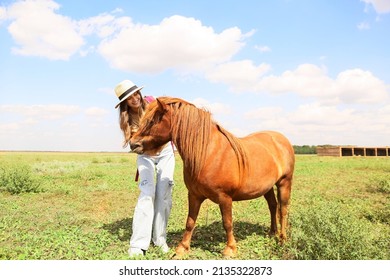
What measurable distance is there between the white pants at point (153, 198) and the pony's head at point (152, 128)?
69cm

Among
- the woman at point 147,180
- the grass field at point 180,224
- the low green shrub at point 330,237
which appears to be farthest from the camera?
the woman at point 147,180

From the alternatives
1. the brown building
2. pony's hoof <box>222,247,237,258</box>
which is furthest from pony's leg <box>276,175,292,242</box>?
the brown building

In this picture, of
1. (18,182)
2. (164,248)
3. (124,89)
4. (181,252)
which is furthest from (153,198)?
(18,182)

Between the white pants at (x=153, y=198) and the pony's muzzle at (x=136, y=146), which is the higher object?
the pony's muzzle at (x=136, y=146)

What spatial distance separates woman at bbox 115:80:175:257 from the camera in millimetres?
4711

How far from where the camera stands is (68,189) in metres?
11.3

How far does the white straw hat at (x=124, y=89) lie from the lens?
480 cm

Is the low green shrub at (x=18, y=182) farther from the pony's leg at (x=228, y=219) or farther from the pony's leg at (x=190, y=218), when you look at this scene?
the pony's leg at (x=228, y=219)

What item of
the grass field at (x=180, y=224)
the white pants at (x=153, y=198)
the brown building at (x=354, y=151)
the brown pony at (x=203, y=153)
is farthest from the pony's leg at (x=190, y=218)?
the brown building at (x=354, y=151)

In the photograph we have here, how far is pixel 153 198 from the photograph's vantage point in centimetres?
484

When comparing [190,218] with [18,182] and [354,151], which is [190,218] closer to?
[18,182]

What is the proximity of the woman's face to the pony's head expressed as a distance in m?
0.69

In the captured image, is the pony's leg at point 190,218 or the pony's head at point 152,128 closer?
the pony's head at point 152,128
